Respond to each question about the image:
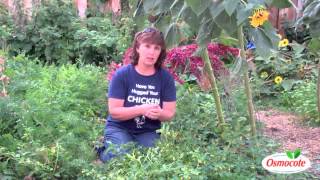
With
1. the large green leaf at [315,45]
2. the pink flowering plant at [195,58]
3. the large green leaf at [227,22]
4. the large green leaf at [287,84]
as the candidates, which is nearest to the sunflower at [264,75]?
the large green leaf at [287,84]

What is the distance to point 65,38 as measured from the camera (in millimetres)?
7590

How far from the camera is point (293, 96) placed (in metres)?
5.66

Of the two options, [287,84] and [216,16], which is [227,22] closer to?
[216,16]

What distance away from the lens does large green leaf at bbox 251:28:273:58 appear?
3100mm

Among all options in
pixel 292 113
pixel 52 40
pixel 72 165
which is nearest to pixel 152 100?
pixel 72 165

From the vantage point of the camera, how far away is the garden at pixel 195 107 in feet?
10.2

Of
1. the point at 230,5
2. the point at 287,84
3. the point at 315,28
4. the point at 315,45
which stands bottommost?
the point at 287,84

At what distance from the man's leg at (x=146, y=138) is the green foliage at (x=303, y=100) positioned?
1.76 metres

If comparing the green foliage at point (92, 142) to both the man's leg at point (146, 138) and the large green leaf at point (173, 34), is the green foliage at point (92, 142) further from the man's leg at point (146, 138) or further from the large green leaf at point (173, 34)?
the large green leaf at point (173, 34)

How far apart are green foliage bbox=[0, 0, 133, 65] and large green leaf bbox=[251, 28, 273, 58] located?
152 inches

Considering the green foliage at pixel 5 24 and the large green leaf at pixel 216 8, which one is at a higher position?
the large green leaf at pixel 216 8

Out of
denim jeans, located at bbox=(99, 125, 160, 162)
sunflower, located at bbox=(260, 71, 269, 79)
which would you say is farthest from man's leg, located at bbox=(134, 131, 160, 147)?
sunflower, located at bbox=(260, 71, 269, 79)

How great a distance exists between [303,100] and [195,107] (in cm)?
154

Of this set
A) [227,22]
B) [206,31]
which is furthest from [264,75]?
[227,22]
